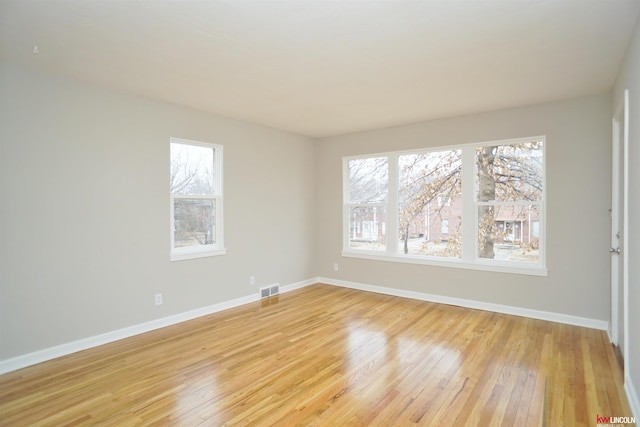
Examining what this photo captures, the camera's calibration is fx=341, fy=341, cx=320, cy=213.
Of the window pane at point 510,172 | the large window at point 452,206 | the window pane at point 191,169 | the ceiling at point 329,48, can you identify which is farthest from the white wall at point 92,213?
the window pane at point 510,172

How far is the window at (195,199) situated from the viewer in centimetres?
414

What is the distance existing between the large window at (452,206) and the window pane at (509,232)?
11 mm

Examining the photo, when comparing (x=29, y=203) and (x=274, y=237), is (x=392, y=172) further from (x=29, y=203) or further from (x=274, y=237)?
(x=29, y=203)

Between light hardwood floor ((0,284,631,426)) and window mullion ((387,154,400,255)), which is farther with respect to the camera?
window mullion ((387,154,400,255))

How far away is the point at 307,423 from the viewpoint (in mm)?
2141

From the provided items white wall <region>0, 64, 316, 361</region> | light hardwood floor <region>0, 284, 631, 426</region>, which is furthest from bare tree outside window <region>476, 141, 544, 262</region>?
white wall <region>0, 64, 316, 361</region>

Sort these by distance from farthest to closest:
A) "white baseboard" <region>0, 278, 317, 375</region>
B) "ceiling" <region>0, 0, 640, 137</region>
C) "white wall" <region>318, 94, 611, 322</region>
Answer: "white wall" <region>318, 94, 611, 322</region> → "white baseboard" <region>0, 278, 317, 375</region> → "ceiling" <region>0, 0, 640, 137</region>

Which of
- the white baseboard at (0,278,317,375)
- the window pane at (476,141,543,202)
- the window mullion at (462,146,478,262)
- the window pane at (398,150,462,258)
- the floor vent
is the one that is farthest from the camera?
the floor vent

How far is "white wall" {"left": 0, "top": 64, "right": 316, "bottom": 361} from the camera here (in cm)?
290

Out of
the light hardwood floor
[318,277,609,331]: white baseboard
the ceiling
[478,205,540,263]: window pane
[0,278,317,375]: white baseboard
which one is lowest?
the light hardwood floor

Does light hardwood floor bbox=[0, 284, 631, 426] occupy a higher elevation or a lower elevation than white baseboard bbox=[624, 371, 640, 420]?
lower

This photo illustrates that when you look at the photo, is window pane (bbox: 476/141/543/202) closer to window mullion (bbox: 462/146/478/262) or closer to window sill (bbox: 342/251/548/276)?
window mullion (bbox: 462/146/478/262)

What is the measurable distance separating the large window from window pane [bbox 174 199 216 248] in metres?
2.34

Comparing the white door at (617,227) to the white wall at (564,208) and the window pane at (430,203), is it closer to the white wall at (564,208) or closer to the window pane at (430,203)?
the white wall at (564,208)
